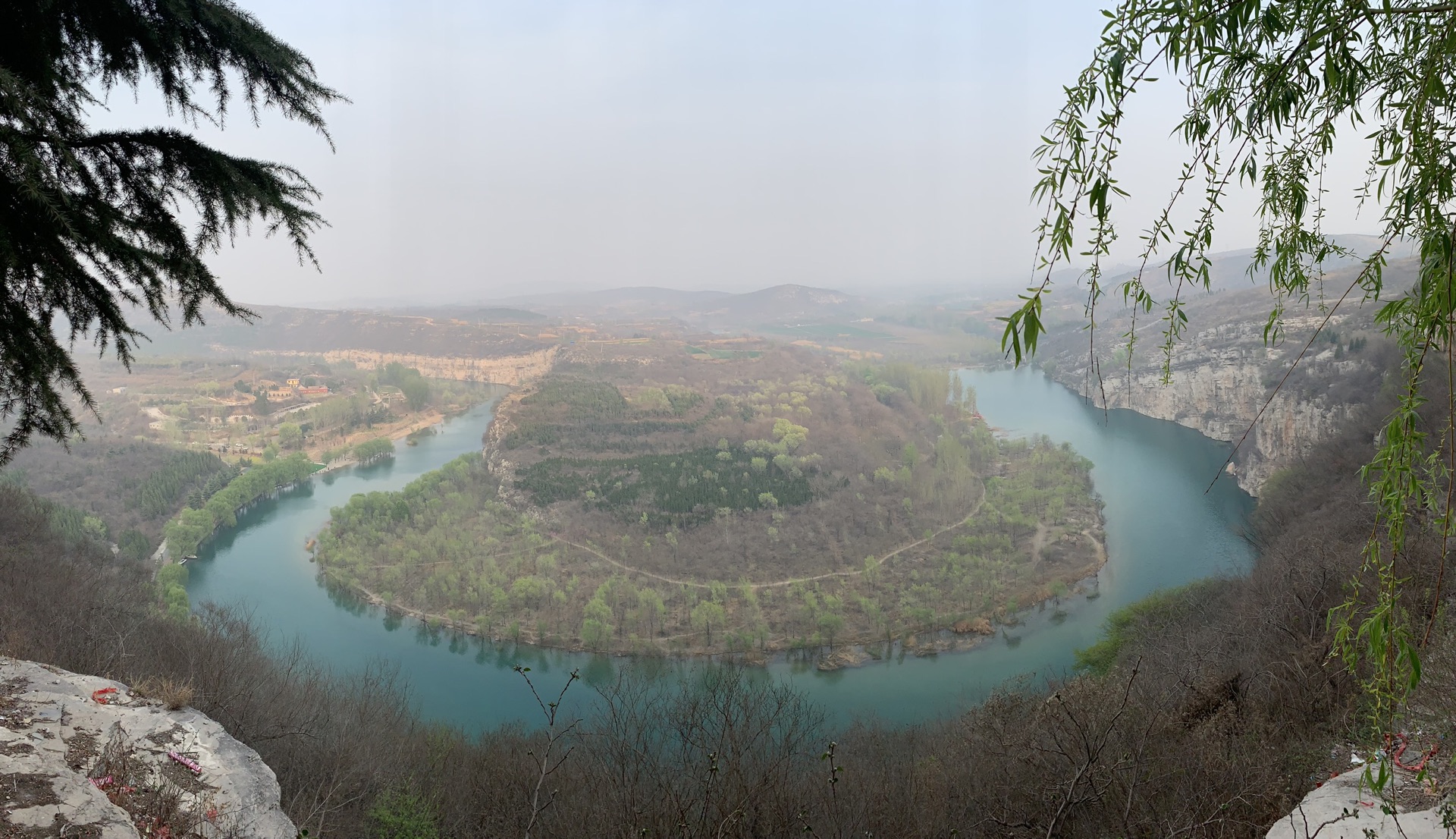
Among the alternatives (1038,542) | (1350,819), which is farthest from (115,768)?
(1038,542)

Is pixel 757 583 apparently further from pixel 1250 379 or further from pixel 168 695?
pixel 1250 379

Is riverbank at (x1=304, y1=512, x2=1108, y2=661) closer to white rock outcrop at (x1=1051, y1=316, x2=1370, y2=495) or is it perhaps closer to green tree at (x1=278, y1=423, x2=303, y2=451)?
white rock outcrop at (x1=1051, y1=316, x2=1370, y2=495)

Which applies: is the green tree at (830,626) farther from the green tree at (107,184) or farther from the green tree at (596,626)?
the green tree at (107,184)

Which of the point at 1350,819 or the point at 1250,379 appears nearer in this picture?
the point at 1350,819

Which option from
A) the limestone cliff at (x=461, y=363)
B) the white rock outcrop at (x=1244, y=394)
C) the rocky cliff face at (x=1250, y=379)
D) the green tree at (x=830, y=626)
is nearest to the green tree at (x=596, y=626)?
the green tree at (x=830, y=626)

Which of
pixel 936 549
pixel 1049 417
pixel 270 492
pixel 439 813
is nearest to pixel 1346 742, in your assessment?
pixel 439 813

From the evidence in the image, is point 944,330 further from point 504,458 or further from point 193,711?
point 193,711

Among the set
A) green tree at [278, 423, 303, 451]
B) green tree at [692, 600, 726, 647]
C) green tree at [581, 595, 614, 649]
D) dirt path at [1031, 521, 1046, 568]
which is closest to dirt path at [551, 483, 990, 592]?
dirt path at [1031, 521, 1046, 568]
